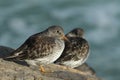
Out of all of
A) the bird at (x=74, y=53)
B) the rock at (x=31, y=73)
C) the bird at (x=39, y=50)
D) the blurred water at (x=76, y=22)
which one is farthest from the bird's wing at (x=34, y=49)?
the blurred water at (x=76, y=22)

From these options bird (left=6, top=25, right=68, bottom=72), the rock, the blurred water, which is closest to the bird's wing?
bird (left=6, top=25, right=68, bottom=72)

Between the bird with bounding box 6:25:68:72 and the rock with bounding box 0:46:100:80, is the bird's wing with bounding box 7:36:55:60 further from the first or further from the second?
the rock with bounding box 0:46:100:80

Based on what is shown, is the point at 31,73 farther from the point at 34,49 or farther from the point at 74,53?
the point at 74,53

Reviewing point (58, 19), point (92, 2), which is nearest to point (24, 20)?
point (58, 19)

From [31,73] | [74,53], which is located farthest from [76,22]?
[31,73]

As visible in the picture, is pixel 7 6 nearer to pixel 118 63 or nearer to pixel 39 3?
pixel 39 3

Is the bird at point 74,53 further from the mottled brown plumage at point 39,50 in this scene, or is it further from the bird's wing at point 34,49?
the bird's wing at point 34,49
